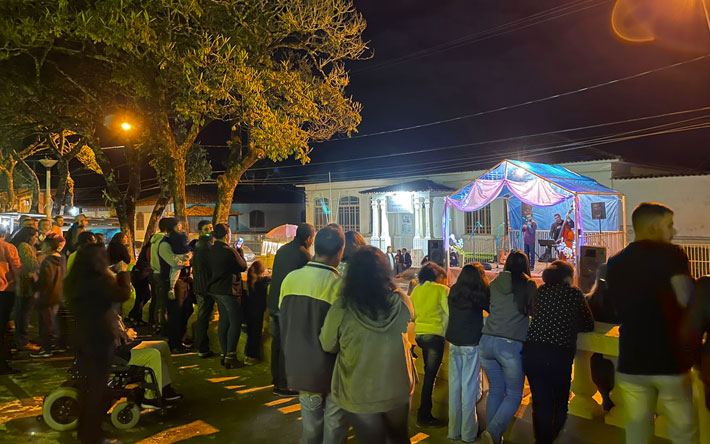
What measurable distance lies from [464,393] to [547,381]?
0.81 meters

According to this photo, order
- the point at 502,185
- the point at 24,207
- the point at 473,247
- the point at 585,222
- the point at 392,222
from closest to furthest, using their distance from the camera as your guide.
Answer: the point at 502,185, the point at 585,222, the point at 473,247, the point at 392,222, the point at 24,207

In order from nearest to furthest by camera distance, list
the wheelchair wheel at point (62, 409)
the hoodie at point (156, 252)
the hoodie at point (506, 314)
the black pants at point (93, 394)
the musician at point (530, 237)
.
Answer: the black pants at point (93, 394) → the hoodie at point (506, 314) → the wheelchair wheel at point (62, 409) → the hoodie at point (156, 252) → the musician at point (530, 237)

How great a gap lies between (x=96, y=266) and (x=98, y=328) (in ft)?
1.63

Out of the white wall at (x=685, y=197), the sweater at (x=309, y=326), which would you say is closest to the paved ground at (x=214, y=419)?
the sweater at (x=309, y=326)

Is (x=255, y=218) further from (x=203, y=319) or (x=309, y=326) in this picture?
(x=309, y=326)

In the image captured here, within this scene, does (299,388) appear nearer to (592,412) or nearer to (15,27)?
(592,412)

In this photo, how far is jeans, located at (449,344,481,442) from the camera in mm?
4633

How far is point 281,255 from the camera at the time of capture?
4.96 m

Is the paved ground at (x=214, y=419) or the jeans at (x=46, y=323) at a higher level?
the jeans at (x=46, y=323)

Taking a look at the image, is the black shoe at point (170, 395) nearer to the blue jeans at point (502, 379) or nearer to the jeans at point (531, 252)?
the blue jeans at point (502, 379)

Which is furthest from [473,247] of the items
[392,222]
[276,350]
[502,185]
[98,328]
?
[98,328]

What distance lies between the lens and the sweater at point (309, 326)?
334 centimetres

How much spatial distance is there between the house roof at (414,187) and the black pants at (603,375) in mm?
18234

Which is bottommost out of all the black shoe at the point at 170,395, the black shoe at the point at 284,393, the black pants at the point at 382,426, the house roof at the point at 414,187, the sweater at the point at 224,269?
the black shoe at the point at 284,393
